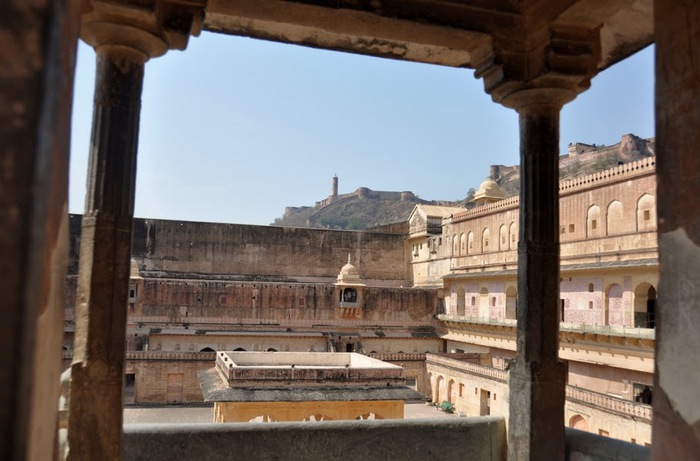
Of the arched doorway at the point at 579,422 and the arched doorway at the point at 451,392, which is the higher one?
the arched doorway at the point at 579,422

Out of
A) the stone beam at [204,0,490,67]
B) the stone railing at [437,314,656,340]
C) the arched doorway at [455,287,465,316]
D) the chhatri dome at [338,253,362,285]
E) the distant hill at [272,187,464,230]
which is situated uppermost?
the distant hill at [272,187,464,230]

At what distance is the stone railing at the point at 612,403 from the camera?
11.1 metres

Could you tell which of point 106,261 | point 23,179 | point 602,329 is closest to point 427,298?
point 602,329

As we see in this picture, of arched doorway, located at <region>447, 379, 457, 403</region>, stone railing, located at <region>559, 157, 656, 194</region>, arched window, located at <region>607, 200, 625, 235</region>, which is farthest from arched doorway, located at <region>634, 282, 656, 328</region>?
arched doorway, located at <region>447, 379, 457, 403</region>

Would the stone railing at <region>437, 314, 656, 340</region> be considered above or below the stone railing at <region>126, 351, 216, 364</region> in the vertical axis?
above

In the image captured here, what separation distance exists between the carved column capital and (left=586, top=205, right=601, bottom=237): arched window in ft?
54.6

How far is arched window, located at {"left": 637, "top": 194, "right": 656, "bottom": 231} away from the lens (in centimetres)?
1501

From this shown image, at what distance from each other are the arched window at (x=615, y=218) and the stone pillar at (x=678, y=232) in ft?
51.6

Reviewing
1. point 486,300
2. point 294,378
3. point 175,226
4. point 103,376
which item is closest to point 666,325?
point 103,376

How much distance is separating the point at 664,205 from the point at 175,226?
91.2ft

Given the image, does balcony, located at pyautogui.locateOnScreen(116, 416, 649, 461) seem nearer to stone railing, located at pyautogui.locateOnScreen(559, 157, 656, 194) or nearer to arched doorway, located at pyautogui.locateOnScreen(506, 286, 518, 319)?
stone railing, located at pyautogui.locateOnScreen(559, 157, 656, 194)

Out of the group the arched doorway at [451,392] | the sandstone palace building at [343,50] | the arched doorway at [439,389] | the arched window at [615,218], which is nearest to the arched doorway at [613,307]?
the arched window at [615,218]

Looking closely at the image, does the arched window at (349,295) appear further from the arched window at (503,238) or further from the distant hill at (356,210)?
the distant hill at (356,210)

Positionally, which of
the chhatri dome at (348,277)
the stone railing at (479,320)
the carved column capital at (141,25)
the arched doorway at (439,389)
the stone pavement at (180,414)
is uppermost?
the carved column capital at (141,25)
